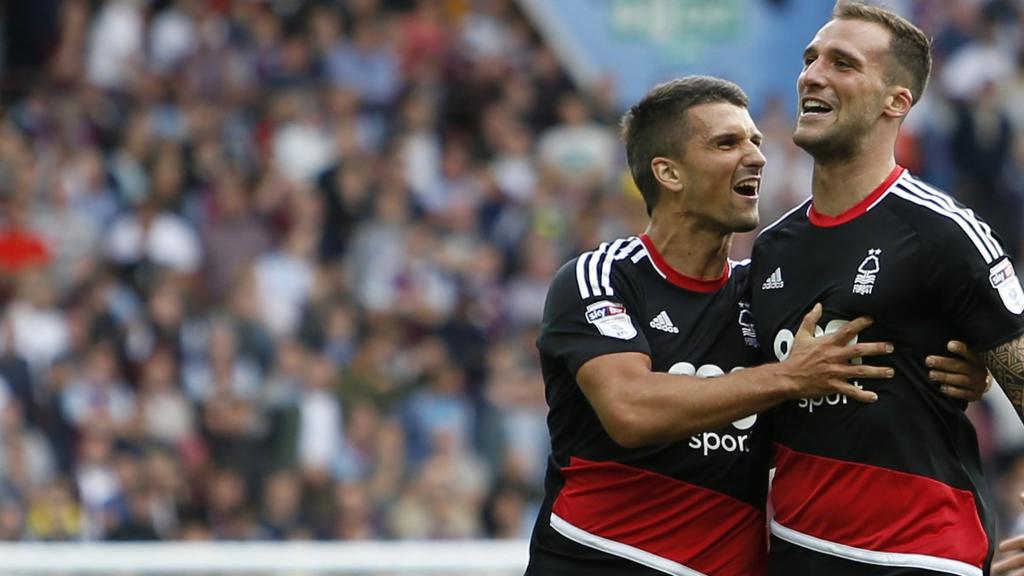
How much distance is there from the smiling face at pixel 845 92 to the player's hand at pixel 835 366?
0.54m

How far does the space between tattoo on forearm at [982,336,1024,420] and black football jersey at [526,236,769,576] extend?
75cm

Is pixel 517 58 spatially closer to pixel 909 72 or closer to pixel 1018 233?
pixel 1018 233

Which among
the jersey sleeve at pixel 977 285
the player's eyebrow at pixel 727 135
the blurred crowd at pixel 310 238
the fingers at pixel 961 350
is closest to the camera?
the jersey sleeve at pixel 977 285

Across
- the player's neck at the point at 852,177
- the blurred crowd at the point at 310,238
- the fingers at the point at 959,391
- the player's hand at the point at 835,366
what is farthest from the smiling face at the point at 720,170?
the blurred crowd at the point at 310,238

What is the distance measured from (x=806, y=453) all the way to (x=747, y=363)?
37 centimetres

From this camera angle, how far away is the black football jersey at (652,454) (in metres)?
5.63

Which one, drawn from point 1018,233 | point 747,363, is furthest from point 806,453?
point 1018,233

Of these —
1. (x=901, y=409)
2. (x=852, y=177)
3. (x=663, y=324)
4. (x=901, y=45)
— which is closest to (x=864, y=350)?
(x=901, y=409)

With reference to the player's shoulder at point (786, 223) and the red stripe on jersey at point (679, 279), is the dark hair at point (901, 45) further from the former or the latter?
the red stripe on jersey at point (679, 279)

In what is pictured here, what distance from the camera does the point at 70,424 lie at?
11711mm

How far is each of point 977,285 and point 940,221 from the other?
21 centimetres

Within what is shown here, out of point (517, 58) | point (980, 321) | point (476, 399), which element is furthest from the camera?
point (517, 58)

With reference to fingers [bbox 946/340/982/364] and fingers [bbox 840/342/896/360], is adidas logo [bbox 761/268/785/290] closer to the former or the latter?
fingers [bbox 840/342/896/360]

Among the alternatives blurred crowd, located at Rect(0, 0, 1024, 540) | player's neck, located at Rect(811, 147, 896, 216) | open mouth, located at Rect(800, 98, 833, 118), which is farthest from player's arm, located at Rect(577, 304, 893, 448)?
blurred crowd, located at Rect(0, 0, 1024, 540)
